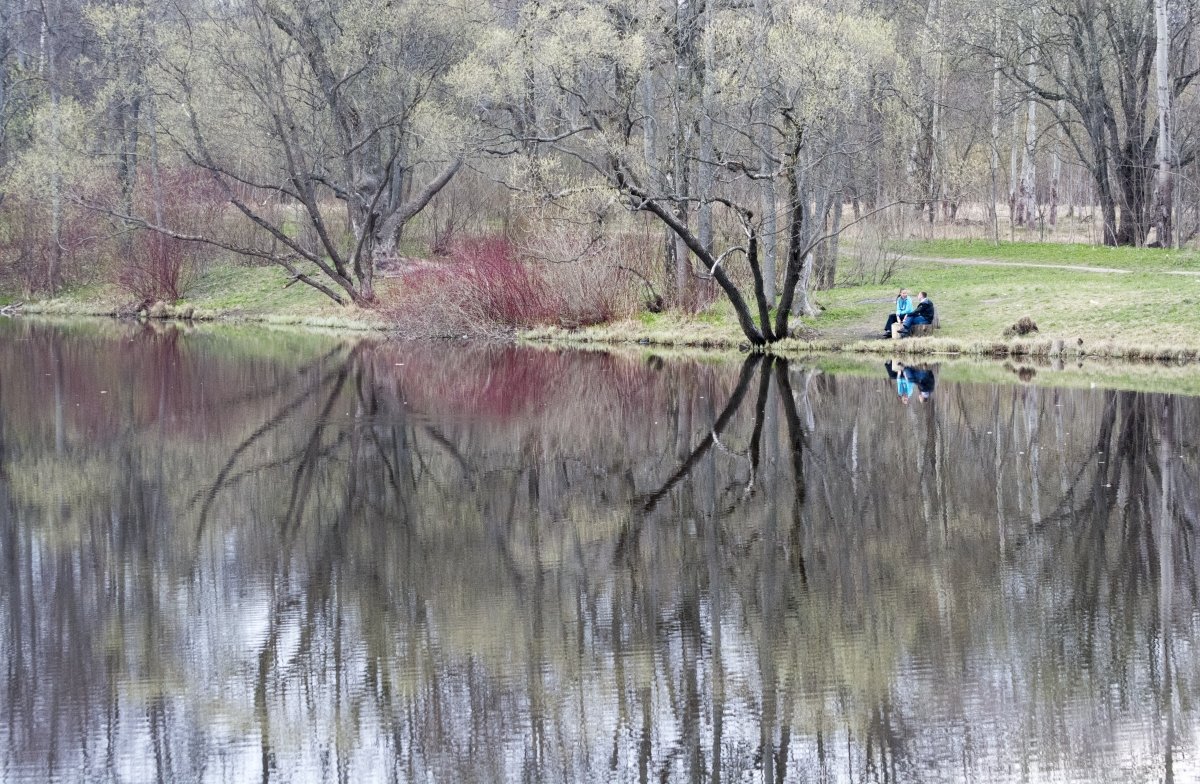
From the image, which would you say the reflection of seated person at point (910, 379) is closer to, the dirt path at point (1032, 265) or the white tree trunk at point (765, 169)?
the white tree trunk at point (765, 169)

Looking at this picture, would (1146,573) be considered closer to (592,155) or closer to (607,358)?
(607,358)

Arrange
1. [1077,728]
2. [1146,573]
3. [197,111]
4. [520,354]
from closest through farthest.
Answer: [1077,728]
[1146,573]
[520,354]
[197,111]

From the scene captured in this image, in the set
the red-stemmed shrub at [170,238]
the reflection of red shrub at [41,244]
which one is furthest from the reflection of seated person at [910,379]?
the reflection of red shrub at [41,244]

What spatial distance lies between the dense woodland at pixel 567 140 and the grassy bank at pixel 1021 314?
1018 millimetres

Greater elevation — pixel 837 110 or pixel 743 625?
pixel 837 110

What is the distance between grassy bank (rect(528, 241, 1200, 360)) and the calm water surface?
585cm

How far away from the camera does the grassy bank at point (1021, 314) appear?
23.7 m

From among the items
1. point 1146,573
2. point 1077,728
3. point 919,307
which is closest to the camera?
point 1077,728

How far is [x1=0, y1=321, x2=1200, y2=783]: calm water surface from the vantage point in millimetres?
6746

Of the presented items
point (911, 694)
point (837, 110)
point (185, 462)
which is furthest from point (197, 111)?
point (911, 694)

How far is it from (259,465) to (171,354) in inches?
601

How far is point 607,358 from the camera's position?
2639 cm

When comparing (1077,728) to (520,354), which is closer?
(1077,728)

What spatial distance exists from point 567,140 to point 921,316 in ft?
35.1
